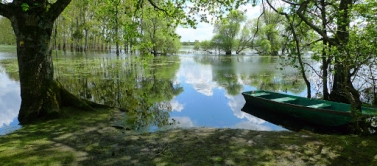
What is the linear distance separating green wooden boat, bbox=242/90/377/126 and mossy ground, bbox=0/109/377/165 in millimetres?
3441

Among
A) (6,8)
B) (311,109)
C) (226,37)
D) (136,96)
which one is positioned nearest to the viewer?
(6,8)

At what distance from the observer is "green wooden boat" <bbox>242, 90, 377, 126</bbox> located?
8.39 m

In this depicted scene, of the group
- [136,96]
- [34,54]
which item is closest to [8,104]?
[34,54]

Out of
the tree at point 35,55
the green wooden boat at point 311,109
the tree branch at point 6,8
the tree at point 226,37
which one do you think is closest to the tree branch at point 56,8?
the tree at point 35,55

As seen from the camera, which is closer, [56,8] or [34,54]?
[34,54]

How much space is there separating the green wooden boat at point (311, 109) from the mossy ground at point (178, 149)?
3.44 metres

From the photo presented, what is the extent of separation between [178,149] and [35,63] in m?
5.01

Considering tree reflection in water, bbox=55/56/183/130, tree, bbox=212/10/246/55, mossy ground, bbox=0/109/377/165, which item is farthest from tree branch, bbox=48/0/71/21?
tree, bbox=212/10/246/55

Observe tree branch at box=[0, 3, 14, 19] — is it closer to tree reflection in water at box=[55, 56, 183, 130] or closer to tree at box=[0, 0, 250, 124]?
tree at box=[0, 0, 250, 124]

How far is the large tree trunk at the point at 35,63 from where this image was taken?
6684mm

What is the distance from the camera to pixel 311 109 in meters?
9.14

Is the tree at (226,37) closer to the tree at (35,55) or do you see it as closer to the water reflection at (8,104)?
the water reflection at (8,104)

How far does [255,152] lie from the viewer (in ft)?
15.6

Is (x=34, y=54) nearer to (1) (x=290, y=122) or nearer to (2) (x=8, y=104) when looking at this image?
(2) (x=8, y=104)
